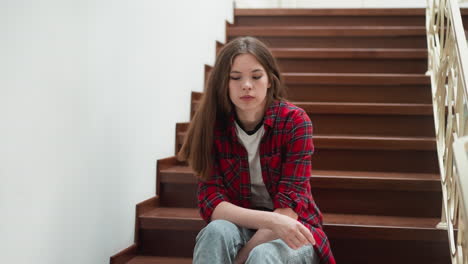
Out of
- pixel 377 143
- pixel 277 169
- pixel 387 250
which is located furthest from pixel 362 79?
pixel 277 169

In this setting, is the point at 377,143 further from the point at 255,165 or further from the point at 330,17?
the point at 330,17


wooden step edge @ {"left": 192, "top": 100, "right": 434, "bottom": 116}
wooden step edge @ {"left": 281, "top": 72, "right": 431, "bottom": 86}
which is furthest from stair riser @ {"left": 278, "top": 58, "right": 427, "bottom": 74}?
wooden step edge @ {"left": 192, "top": 100, "right": 434, "bottom": 116}

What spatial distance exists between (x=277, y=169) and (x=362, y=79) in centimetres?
145

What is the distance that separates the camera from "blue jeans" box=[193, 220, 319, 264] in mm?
1271

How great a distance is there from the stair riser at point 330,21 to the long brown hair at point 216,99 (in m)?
2.30

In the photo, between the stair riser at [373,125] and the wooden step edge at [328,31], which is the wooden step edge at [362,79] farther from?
the wooden step edge at [328,31]

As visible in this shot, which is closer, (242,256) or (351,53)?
(242,256)

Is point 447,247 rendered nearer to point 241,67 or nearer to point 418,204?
point 418,204

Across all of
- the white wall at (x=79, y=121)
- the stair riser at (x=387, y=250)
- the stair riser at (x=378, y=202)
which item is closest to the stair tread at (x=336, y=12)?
the white wall at (x=79, y=121)

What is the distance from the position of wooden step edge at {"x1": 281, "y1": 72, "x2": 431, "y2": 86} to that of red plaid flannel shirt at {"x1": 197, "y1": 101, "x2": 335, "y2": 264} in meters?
1.29

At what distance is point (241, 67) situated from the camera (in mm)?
1529

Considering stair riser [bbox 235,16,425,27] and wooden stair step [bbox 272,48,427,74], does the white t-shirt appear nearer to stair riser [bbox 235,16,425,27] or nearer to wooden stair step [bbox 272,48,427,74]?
wooden stair step [bbox 272,48,427,74]

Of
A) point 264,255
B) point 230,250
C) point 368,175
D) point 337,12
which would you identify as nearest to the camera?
point 264,255

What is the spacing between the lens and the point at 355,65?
10.3ft
